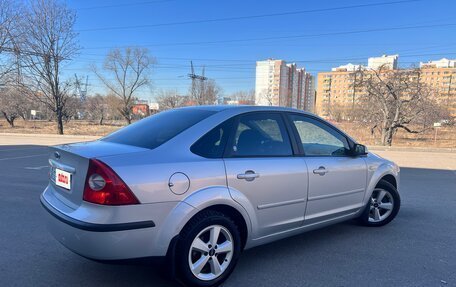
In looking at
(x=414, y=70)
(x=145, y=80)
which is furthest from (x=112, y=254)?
(x=145, y=80)

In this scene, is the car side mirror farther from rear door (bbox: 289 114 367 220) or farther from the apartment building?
the apartment building

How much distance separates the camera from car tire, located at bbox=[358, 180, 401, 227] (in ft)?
15.6

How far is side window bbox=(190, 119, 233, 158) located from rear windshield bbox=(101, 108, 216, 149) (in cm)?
22

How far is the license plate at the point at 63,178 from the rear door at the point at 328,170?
7.55 feet

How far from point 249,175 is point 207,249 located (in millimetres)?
748

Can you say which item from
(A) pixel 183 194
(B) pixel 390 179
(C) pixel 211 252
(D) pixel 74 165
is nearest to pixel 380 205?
(B) pixel 390 179

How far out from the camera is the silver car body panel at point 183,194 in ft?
8.62

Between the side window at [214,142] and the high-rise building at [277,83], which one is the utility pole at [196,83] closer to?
the high-rise building at [277,83]

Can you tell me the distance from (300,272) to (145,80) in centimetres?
5105

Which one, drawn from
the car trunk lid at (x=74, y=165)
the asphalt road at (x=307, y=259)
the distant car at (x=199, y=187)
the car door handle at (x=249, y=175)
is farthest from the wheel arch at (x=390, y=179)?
the car trunk lid at (x=74, y=165)

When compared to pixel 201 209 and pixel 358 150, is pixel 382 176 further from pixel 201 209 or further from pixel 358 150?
pixel 201 209

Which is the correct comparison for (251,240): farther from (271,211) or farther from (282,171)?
(282,171)

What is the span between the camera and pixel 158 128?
3.47 metres

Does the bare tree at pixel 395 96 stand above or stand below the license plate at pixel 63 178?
→ above
